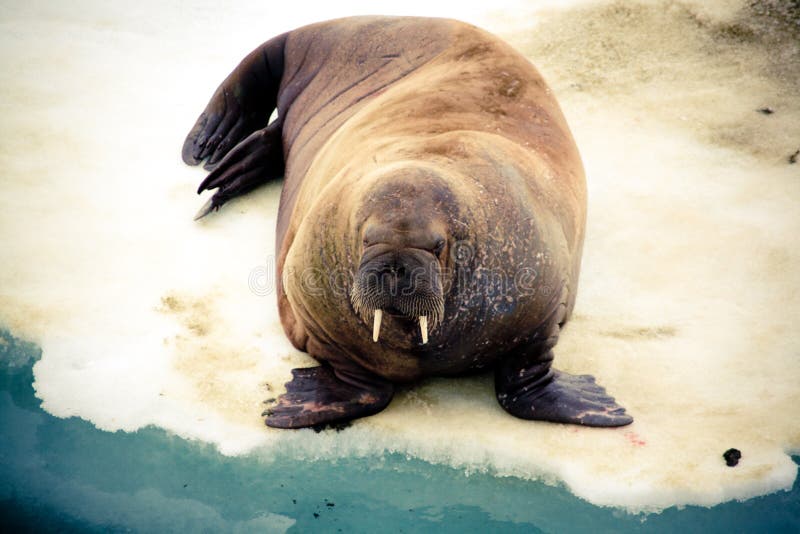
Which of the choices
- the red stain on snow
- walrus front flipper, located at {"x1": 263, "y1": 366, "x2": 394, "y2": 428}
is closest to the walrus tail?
walrus front flipper, located at {"x1": 263, "y1": 366, "x2": 394, "y2": 428}

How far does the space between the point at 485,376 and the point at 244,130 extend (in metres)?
3.16

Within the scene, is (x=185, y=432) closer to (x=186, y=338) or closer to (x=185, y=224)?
(x=186, y=338)

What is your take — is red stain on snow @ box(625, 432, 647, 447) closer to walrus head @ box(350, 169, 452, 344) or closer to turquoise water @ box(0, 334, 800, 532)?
turquoise water @ box(0, 334, 800, 532)

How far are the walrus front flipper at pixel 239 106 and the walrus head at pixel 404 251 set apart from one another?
9.99ft

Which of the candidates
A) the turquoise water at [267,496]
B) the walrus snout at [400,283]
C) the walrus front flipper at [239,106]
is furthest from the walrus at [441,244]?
the walrus front flipper at [239,106]

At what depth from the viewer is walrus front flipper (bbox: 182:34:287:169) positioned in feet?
20.2

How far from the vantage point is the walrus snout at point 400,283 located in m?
3.16

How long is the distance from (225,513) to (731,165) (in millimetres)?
4159

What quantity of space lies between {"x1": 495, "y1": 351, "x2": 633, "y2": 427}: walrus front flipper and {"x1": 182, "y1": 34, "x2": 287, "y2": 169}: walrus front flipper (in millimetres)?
3118

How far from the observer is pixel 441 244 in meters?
3.31

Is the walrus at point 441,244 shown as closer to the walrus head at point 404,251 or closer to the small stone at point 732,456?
the walrus head at point 404,251

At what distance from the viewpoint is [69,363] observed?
4.16 metres

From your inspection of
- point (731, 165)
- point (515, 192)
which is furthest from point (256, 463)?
point (731, 165)

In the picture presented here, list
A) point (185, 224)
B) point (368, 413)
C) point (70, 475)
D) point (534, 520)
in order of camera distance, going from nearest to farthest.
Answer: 1. point (534, 520)
2. point (70, 475)
3. point (368, 413)
4. point (185, 224)
